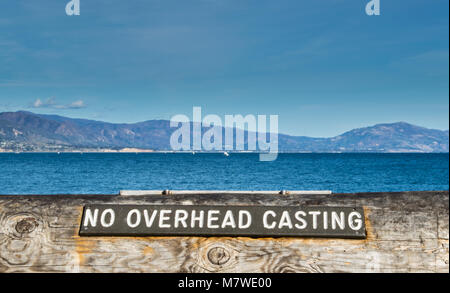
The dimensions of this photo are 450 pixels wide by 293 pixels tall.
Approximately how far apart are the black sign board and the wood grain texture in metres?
0.05

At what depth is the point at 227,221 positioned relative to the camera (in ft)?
8.80

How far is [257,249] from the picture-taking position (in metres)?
2.65

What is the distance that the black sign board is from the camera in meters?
2.64

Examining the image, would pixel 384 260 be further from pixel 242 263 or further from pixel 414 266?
pixel 242 263

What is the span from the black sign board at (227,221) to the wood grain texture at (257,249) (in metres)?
0.05

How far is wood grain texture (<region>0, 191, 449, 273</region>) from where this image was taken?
8.60 ft

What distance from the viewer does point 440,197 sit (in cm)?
275

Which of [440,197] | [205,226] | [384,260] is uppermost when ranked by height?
[440,197]

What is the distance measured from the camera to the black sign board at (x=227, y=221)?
2637 mm

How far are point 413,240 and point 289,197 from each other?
2.41 ft

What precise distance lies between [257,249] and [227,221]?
232 mm

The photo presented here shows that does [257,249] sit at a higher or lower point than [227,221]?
lower
